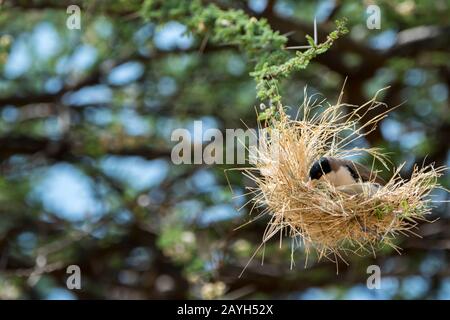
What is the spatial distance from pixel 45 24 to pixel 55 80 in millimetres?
617

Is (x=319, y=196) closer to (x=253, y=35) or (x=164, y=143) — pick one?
(x=253, y=35)

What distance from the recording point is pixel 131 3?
486 centimetres

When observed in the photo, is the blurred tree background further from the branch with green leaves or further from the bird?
the bird

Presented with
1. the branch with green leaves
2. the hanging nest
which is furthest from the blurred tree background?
the hanging nest

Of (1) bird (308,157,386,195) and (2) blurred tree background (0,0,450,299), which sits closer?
(1) bird (308,157,386,195)

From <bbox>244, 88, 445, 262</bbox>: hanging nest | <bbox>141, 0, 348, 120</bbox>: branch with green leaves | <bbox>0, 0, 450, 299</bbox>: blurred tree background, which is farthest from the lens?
<bbox>0, 0, 450, 299</bbox>: blurred tree background

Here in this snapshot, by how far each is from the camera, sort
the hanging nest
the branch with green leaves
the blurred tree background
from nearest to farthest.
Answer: the hanging nest, the branch with green leaves, the blurred tree background

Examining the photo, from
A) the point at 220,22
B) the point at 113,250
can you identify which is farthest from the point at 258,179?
the point at 113,250

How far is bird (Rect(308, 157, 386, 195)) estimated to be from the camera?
3.06 m

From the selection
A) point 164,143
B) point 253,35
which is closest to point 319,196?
point 253,35

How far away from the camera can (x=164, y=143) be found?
6.51m

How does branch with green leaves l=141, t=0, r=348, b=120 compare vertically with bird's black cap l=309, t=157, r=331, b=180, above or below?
above

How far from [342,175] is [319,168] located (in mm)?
96

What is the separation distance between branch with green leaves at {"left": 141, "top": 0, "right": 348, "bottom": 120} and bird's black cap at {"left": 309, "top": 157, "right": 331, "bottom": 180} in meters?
0.24
